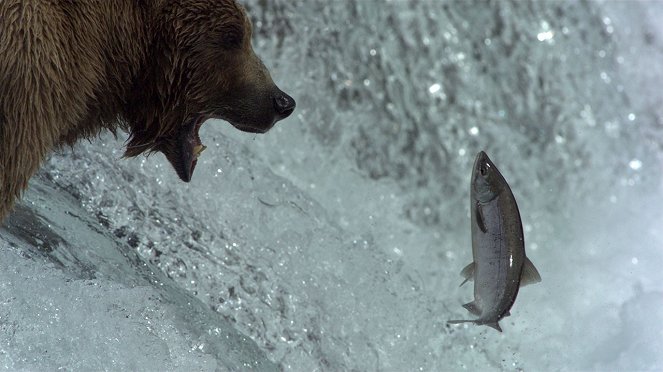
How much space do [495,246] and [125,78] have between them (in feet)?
2.55

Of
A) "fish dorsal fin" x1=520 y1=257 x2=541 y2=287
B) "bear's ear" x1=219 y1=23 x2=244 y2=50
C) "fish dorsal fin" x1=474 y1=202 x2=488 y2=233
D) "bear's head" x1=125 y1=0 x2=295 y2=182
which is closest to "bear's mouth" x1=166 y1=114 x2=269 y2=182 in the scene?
"bear's head" x1=125 y1=0 x2=295 y2=182

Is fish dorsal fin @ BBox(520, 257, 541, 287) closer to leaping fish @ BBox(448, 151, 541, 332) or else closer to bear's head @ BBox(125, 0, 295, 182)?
leaping fish @ BBox(448, 151, 541, 332)

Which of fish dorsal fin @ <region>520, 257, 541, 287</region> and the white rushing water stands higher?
fish dorsal fin @ <region>520, 257, 541, 287</region>

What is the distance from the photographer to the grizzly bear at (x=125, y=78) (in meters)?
1.83

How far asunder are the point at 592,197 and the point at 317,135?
4.00ft

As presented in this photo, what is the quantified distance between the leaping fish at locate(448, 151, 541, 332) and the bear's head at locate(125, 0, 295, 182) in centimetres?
43

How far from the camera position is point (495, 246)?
2.15 meters

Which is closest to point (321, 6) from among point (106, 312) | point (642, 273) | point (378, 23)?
point (378, 23)

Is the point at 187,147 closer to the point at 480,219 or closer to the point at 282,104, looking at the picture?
the point at 282,104

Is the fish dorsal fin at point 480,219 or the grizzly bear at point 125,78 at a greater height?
the grizzly bear at point 125,78

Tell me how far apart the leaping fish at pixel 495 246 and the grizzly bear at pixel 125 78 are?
1.40ft

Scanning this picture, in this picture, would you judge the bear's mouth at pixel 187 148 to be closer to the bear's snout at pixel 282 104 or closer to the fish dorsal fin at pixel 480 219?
the bear's snout at pixel 282 104

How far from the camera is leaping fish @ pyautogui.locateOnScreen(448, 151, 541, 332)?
2141 millimetres

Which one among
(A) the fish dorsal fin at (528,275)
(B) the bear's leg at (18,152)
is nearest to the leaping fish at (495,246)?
(A) the fish dorsal fin at (528,275)
